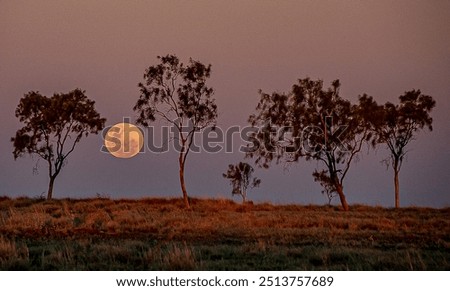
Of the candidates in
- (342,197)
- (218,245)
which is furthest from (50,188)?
(218,245)

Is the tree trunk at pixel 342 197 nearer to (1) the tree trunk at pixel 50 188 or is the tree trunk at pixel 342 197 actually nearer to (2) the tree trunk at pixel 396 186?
(2) the tree trunk at pixel 396 186

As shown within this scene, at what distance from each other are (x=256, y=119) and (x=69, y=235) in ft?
70.3

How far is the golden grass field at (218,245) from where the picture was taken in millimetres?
12031

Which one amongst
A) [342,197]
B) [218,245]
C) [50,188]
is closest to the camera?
[218,245]

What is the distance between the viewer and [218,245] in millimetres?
14516

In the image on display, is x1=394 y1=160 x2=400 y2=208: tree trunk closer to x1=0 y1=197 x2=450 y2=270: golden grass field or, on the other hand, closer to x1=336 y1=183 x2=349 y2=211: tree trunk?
x1=336 y1=183 x2=349 y2=211: tree trunk

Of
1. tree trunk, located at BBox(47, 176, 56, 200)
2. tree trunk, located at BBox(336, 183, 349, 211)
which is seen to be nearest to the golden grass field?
tree trunk, located at BBox(336, 183, 349, 211)

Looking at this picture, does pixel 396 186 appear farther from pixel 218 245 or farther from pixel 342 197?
pixel 218 245

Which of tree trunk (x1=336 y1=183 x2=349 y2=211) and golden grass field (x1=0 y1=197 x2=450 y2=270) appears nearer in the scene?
golden grass field (x1=0 y1=197 x2=450 y2=270)

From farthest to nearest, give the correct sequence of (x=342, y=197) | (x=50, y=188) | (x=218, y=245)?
1. (x=50, y=188)
2. (x=342, y=197)
3. (x=218, y=245)

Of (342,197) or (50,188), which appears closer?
(342,197)

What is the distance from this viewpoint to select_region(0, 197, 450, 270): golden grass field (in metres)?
12.0

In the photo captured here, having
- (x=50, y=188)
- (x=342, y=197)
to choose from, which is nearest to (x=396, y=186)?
(x=342, y=197)

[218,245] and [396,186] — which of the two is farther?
[396,186]
